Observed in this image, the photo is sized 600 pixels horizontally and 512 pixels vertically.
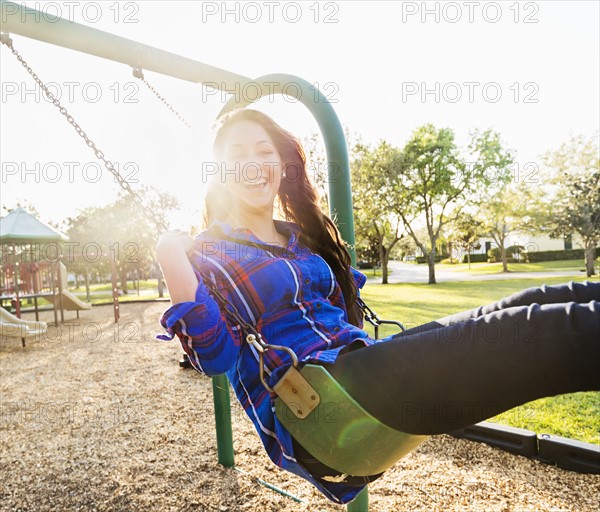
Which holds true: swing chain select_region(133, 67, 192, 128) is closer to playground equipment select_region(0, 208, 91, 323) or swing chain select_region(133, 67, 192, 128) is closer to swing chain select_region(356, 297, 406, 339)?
swing chain select_region(356, 297, 406, 339)

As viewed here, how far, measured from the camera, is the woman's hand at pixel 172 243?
1254 mm

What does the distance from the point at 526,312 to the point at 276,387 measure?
0.65m

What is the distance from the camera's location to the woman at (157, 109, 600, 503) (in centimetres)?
96

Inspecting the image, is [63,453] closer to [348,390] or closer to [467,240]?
[348,390]

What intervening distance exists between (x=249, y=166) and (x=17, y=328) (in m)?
7.30

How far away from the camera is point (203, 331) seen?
46.8 inches

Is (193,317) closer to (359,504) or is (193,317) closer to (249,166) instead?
(249,166)

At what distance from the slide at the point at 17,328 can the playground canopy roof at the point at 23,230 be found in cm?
331

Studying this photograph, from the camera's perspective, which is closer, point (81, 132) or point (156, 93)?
point (81, 132)

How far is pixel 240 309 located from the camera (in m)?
1.41

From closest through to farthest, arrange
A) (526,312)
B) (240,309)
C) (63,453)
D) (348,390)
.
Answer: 1. (526,312)
2. (348,390)
3. (240,309)
4. (63,453)

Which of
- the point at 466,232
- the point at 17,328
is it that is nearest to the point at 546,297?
the point at 17,328

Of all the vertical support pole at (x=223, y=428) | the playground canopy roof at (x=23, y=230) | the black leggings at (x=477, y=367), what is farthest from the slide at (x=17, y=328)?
the black leggings at (x=477, y=367)

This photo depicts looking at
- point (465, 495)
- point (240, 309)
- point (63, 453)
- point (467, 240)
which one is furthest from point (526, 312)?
point (467, 240)
